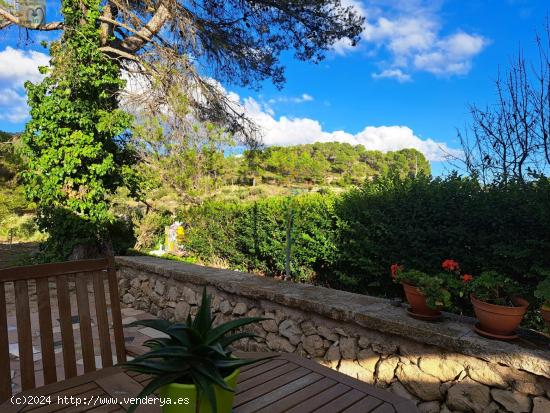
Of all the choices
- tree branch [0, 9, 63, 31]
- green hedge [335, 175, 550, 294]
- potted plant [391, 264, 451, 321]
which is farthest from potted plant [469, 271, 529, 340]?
tree branch [0, 9, 63, 31]

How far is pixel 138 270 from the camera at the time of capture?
4320 mm

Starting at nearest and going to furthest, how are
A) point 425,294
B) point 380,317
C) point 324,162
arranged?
point 425,294, point 380,317, point 324,162

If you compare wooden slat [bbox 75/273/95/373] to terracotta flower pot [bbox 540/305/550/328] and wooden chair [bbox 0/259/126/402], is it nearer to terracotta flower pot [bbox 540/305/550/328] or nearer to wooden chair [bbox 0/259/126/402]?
wooden chair [bbox 0/259/126/402]

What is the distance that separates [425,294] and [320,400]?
1.11 m

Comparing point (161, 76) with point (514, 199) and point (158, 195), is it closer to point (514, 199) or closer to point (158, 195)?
point (158, 195)

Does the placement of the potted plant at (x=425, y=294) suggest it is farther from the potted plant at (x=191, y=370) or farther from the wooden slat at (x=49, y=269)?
the wooden slat at (x=49, y=269)

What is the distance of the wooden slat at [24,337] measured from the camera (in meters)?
1.19

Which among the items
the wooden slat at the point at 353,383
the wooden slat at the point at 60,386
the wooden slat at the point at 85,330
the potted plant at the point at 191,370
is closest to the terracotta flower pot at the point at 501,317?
the wooden slat at the point at 353,383

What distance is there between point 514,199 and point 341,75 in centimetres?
1222

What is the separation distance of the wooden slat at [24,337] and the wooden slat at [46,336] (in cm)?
4

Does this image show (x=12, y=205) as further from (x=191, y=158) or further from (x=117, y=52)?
(x=117, y=52)

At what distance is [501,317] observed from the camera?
1.68 metres

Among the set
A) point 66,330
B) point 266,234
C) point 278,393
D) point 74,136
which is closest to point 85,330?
point 66,330

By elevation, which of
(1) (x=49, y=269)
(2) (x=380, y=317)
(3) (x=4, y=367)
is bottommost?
(2) (x=380, y=317)
